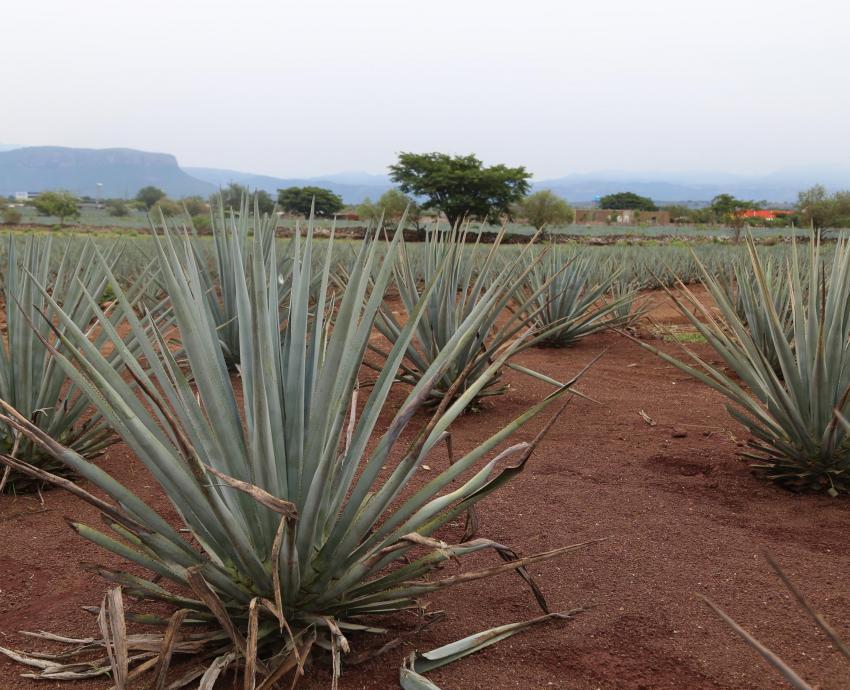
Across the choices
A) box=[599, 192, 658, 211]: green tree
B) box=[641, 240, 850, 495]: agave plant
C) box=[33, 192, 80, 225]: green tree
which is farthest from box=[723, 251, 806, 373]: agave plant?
box=[599, 192, 658, 211]: green tree

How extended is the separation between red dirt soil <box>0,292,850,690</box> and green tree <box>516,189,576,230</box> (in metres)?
49.3

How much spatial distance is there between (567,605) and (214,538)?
3.37ft

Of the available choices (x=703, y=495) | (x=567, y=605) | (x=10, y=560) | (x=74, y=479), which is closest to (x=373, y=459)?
(x=567, y=605)

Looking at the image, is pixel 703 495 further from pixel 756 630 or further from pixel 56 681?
pixel 56 681

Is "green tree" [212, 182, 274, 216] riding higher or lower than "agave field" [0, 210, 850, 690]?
higher

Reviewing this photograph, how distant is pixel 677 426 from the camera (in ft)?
13.1

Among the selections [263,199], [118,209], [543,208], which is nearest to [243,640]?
[263,199]

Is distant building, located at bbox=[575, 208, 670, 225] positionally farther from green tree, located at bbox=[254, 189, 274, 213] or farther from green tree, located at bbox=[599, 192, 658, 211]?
green tree, located at bbox=[254, 189, 274, 213]

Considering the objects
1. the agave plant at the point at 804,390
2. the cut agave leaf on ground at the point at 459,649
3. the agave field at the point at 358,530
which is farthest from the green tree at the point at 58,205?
the cut agave leaf on ground at the point at 459,649

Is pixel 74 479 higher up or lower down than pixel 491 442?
lower down

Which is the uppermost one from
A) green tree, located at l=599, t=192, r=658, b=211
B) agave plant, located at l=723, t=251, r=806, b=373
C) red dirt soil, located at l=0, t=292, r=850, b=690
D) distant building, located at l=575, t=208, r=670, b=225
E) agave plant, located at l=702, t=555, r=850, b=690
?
green tree, located at l=599, t=192, r=658, b=211

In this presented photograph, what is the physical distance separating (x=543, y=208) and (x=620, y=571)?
51.9m

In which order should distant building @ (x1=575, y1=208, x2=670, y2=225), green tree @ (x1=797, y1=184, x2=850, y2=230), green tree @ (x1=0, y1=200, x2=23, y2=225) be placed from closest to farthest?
green tree @ (x1=797, y1=184, x2=850, y2=230)
green tree @ (x1=0, y1=200, x2=23, y2=225)
distant building @ (x1=575, y1=208, x2=670, y2=225)

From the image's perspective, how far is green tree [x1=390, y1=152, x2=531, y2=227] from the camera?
147 ft
